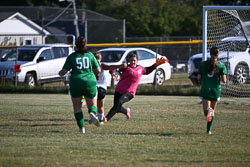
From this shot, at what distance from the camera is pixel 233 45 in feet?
59.7

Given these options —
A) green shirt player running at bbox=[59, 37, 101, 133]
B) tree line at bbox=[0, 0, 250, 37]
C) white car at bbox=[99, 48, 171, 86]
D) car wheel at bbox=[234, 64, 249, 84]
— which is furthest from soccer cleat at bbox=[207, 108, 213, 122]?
tree line at bbox=[0, 0, 250, 37]

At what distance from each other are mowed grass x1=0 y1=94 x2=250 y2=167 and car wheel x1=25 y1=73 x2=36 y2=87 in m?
8.35

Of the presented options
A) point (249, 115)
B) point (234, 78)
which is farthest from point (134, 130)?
point (234, 78)

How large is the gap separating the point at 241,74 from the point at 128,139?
34.5ft

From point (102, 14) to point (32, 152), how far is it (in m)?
58.9

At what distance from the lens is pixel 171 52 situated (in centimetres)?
4541

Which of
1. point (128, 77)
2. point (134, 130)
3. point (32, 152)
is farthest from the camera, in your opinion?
point (128, 77)

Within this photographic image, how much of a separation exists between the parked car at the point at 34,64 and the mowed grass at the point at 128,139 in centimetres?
833

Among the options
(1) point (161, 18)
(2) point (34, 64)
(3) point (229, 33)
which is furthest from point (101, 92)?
(1) point (161, 18)

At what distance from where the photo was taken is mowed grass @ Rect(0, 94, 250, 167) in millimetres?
7594

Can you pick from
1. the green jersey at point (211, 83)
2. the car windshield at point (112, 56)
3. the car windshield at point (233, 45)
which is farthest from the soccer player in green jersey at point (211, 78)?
the car windshield at point (112, 56)

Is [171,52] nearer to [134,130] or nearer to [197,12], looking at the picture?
[197,12]

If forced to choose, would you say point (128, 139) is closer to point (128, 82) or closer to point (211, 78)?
point (211, 78)

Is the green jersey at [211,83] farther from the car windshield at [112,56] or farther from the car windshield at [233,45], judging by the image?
the car windshield at [112,56]
